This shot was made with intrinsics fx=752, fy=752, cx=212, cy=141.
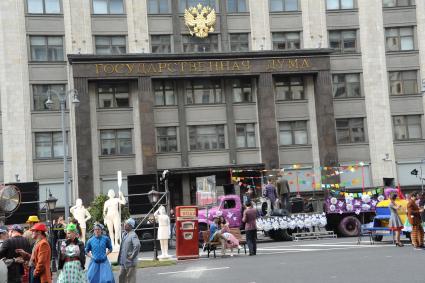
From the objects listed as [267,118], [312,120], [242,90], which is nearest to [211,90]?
[242,90]

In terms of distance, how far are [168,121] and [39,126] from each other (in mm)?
8557

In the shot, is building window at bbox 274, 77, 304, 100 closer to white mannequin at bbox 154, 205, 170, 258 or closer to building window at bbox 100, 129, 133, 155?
building window at bbox 100, 129, 133, 155

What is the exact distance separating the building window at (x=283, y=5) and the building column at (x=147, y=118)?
10.6 meters

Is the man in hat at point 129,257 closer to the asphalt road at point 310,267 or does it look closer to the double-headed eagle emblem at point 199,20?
the asphalt road at point 310,267

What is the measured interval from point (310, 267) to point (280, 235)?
13550 millimetres

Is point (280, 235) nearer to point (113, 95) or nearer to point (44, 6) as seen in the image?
point (113, 95)

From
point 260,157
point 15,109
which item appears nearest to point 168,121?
point 260,157

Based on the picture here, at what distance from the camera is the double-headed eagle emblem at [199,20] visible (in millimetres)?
51406

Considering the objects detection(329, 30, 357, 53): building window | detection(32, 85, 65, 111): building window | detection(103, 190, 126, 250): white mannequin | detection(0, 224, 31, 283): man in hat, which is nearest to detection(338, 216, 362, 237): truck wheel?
detection(103, 190, 126, 250): white mannequin

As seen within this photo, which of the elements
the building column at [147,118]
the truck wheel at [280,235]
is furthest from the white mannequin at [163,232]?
the building column at [147,118]

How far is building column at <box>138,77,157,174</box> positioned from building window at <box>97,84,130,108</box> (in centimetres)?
177

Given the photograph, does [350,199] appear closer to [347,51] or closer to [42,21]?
[347,51]

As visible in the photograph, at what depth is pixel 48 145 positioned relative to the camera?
49.5 m

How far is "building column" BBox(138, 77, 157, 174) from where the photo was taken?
49312 millimetres
